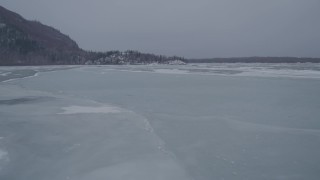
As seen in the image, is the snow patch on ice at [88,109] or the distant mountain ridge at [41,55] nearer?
the snow patch on ice at [88,109]

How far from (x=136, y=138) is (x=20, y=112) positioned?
4.29 metres

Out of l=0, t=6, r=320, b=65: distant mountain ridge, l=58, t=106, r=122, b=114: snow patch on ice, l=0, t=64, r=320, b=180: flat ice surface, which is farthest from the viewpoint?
l=0, t=6, r=320, b=65: distant mountain ridge

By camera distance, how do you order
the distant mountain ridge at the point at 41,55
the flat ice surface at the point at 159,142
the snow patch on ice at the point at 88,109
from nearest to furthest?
the flat ice surface at the point at 159,142
the snow patch on ice at the point at 88,109
the distant mountain ridge at the point at 41,55

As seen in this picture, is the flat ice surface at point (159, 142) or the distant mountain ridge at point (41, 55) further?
the distant mountain ridge at point (41, 55)

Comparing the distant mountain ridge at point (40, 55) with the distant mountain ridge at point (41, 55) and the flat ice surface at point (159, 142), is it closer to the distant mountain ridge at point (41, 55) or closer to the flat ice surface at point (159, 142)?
the distant mountain ridge at point (41, 55)

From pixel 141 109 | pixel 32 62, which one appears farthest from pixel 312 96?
pixel 32 62

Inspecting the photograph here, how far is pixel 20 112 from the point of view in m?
8.46

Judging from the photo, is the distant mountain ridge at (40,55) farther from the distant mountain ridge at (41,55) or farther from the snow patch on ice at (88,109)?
the snow patch on ice at (88,109)

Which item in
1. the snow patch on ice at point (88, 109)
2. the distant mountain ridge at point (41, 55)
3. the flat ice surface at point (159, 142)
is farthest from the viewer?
the distant mountain ridge at point (41, 55)

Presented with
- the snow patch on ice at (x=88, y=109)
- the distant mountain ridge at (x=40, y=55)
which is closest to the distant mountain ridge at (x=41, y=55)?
the distant mountain ridge at (x=40, y=55)

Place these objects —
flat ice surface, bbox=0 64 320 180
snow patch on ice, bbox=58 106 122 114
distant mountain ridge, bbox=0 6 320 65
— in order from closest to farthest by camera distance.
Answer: flat ice surface, bbox=0 64 320 180 < snow patch on ice, bbox=58 106 122 114 < distant mountain ridge, bbox=0 6 320 65

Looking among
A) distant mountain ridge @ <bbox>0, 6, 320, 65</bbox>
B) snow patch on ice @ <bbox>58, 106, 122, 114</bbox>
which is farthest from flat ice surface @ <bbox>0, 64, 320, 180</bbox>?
distant mountain ridge @ <bbox>0, 6, 320, 65</bbox>

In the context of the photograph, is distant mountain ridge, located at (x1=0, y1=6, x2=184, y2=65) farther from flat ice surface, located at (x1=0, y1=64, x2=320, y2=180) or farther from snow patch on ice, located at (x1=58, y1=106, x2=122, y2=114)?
flat ice surface, located at (x1=0, y1=64, x2=320, y2=180)

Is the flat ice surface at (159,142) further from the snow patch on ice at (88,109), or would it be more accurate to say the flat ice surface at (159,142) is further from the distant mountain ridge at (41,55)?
the distant mountain ridge at (41,55)
